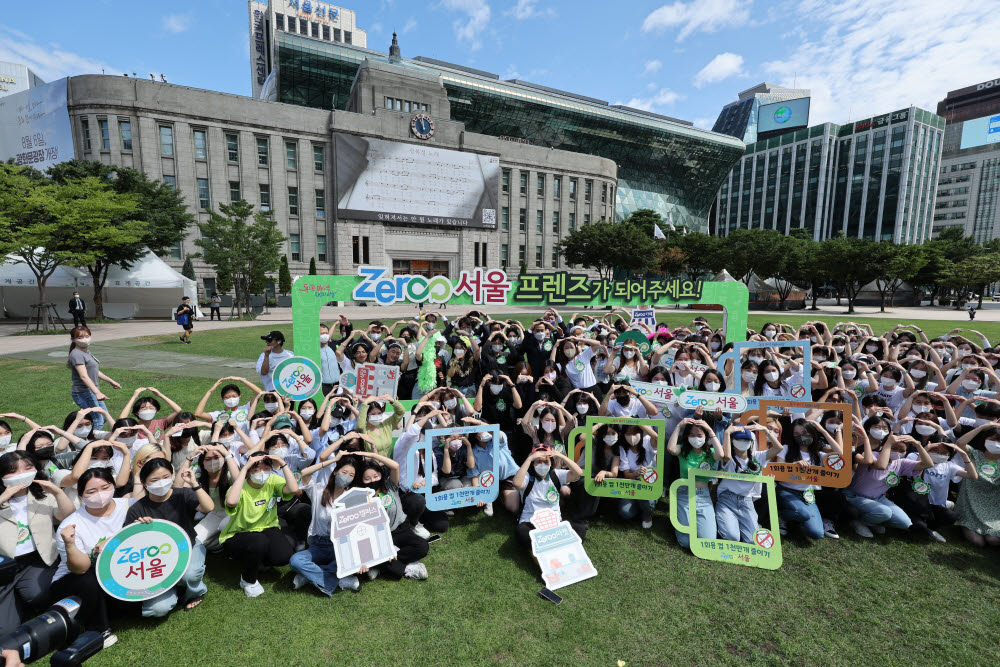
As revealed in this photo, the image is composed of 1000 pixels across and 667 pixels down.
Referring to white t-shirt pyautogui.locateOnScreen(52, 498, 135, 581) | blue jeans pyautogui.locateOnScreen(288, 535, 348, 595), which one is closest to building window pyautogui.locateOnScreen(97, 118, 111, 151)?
white t-shirt pyautogui.locateOnScreen(52, 498, 135, 581)

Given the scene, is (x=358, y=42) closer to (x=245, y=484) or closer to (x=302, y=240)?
(x=302, y=240)

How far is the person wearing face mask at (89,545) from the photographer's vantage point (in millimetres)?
4188

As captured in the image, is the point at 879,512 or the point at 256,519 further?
the point at 879,512

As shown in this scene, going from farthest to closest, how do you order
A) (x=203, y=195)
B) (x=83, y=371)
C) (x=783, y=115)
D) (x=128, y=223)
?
(x=783, y=115)
(x=203, y=195)
(x=128, y=223)
(x=83, y=371)

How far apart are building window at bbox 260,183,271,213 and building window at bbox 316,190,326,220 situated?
4665 mm

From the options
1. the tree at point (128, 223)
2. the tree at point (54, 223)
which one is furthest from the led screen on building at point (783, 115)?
the tree at point (54, 223)

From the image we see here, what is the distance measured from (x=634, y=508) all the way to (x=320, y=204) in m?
51.1

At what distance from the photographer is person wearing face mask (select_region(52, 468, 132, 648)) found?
4.19 meters

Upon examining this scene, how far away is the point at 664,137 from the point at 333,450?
92.9 metres

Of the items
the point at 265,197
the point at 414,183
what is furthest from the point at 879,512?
the point at 265,197

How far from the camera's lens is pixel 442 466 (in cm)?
637

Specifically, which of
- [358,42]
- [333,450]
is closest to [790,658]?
[333,450]

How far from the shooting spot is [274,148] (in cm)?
4678

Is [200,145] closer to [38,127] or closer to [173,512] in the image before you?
[38,127]
